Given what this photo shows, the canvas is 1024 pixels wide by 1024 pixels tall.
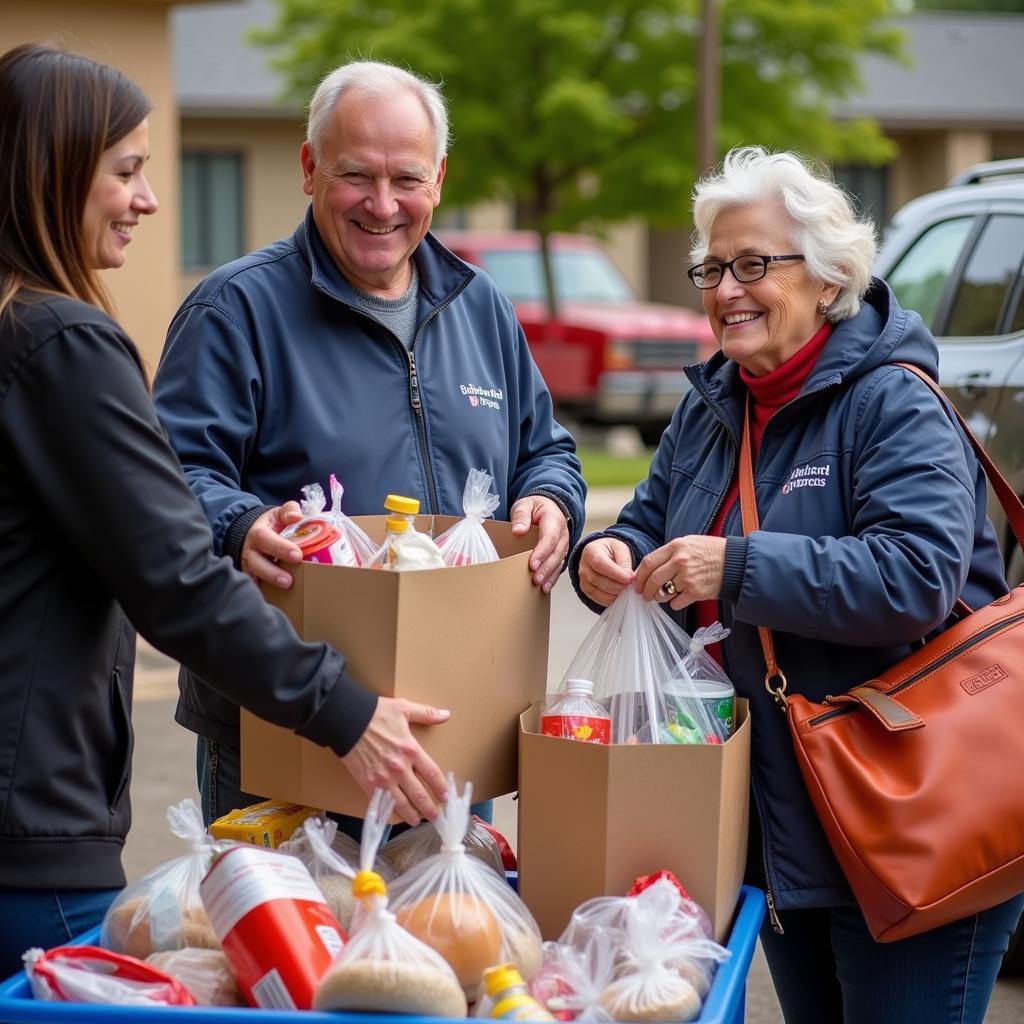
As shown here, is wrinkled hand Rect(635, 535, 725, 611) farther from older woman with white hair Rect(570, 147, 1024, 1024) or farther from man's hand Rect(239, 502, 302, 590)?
man's hand Rect(239, 502, 302, 590)

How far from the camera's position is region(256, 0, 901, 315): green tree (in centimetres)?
1898

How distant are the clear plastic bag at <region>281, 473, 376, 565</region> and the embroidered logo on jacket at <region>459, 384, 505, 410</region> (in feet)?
1.67

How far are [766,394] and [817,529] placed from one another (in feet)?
1.01

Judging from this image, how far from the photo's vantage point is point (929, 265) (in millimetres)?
6148

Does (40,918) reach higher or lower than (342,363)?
lower

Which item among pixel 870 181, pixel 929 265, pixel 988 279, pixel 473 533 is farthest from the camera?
pixel 870 181

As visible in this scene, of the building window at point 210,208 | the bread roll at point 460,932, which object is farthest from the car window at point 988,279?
the building window at point 210,208

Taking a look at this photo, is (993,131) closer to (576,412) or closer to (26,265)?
(576,412)

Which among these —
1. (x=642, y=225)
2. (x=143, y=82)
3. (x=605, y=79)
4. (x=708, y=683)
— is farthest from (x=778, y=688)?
(x=642, y=225)

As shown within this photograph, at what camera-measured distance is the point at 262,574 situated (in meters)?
2.53

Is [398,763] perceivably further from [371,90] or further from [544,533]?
[371,90]

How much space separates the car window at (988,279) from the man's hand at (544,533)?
316cm

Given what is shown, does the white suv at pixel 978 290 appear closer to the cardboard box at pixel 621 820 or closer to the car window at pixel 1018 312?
the car window at pixel 1018 312

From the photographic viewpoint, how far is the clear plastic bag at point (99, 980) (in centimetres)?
207
